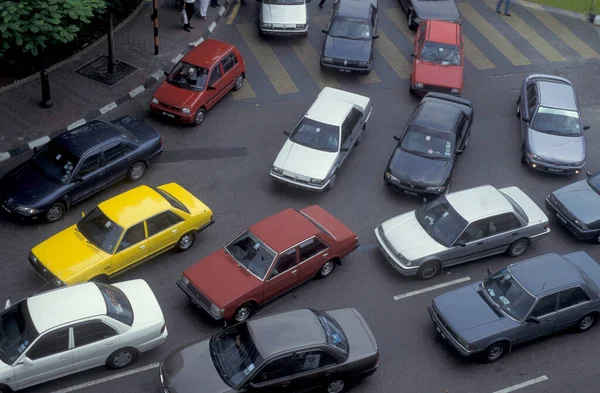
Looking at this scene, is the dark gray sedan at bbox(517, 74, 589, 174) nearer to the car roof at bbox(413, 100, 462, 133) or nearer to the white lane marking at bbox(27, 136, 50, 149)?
the car roof at bbox(413, 100, 462, 133)

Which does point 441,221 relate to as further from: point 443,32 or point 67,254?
point 443,32

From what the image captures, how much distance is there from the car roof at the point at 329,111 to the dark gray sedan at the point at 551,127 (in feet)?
16.7

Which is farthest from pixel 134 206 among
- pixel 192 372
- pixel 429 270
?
pixel 429 270

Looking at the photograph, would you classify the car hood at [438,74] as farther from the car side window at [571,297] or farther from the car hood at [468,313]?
the car side window at [571,297]

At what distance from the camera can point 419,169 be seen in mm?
18797

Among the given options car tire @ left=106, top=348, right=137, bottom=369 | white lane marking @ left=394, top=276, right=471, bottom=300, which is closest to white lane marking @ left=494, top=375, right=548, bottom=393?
white lane marking @ left=394, top=276, right=471, bottom=300

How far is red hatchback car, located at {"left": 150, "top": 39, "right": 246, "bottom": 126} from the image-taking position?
2036cm

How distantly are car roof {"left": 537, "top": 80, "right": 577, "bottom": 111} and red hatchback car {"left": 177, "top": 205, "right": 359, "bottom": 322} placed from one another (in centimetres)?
853

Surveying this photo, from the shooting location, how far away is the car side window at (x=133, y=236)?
15.3 meters

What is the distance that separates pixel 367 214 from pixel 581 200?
5239 mm

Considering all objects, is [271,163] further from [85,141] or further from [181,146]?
[85,141]

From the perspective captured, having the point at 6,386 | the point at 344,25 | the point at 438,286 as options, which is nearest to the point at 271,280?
the point at 438,286

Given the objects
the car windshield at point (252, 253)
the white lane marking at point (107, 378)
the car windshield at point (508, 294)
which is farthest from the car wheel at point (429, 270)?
the white lane marking at point (107, 378)

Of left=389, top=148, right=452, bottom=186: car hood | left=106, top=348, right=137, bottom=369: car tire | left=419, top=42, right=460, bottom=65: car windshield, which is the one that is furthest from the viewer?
left=419, top=42, right=460, bottom=65: car windshield
